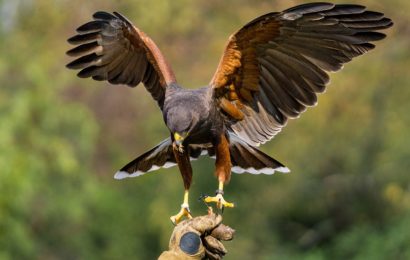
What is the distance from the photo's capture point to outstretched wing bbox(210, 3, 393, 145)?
1091 cm

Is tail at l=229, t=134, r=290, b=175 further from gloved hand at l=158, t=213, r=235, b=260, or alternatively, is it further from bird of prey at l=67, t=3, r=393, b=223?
gloved hand at l=158, t=213, r=235, b=260

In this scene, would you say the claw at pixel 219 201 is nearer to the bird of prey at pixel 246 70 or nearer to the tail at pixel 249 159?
the bird of prey at pixel 246 70

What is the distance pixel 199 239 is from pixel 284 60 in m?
2.55

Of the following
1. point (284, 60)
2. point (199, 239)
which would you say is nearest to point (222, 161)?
point (284, 60)

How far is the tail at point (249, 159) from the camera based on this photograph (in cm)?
1111

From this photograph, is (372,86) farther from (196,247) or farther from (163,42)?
(196,247)

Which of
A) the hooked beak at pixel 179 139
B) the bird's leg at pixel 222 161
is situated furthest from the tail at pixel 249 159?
the hooked beak at pixel 179 139

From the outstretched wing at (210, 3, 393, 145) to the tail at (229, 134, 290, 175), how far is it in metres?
0.21

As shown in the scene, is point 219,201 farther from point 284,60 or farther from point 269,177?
point 269,177

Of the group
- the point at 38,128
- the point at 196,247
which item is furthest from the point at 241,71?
the point at 38,128

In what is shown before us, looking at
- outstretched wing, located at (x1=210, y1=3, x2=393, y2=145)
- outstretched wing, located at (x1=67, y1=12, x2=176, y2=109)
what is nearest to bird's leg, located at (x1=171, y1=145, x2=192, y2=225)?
outstretched wing, located at (x1=210, y1=3, x2=393, y2=145)

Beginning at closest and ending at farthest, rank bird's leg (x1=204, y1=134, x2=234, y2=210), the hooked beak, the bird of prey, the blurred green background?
the hooked beak → bird's leg (x1=204, y1=134, x2=234, y2=210) → the bird of prey → the blurred green background

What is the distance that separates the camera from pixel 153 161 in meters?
11.1

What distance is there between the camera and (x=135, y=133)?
119 ft
